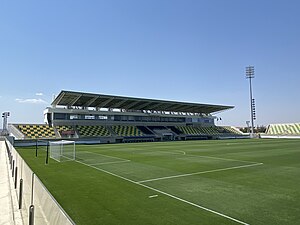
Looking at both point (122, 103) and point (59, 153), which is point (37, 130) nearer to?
point (122, 103)

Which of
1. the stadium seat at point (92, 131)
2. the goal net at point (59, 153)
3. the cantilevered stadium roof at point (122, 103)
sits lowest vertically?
the goal net at point (59, 153)

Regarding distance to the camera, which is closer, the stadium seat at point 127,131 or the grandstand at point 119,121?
the grandstand at point 119,121

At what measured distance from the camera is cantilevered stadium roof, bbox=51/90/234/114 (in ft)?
→ 170

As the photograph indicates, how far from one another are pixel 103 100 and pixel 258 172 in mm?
44957

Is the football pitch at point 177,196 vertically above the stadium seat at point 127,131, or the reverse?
the stadium seat at point 127,131

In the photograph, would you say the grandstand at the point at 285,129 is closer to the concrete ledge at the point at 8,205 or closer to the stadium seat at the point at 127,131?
the stadium seat at the point at 127,131

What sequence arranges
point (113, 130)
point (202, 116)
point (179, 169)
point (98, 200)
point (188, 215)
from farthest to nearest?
point (202, 116) → point (113, 130) → point (179, 169) → point (98, 200) → point (188, 215)

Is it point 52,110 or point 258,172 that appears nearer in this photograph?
point 258,172

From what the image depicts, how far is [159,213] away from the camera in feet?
25.8

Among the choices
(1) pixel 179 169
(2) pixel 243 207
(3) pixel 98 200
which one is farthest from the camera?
(1) pixel 179 169

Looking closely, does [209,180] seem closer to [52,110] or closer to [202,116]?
[52,110]

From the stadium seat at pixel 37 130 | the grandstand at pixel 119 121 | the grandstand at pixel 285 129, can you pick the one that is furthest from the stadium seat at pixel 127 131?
the grandstand at pixel 285 129

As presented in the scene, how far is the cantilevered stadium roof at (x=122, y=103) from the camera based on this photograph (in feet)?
170

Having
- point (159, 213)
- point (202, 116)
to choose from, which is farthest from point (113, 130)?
point (159, 213)
